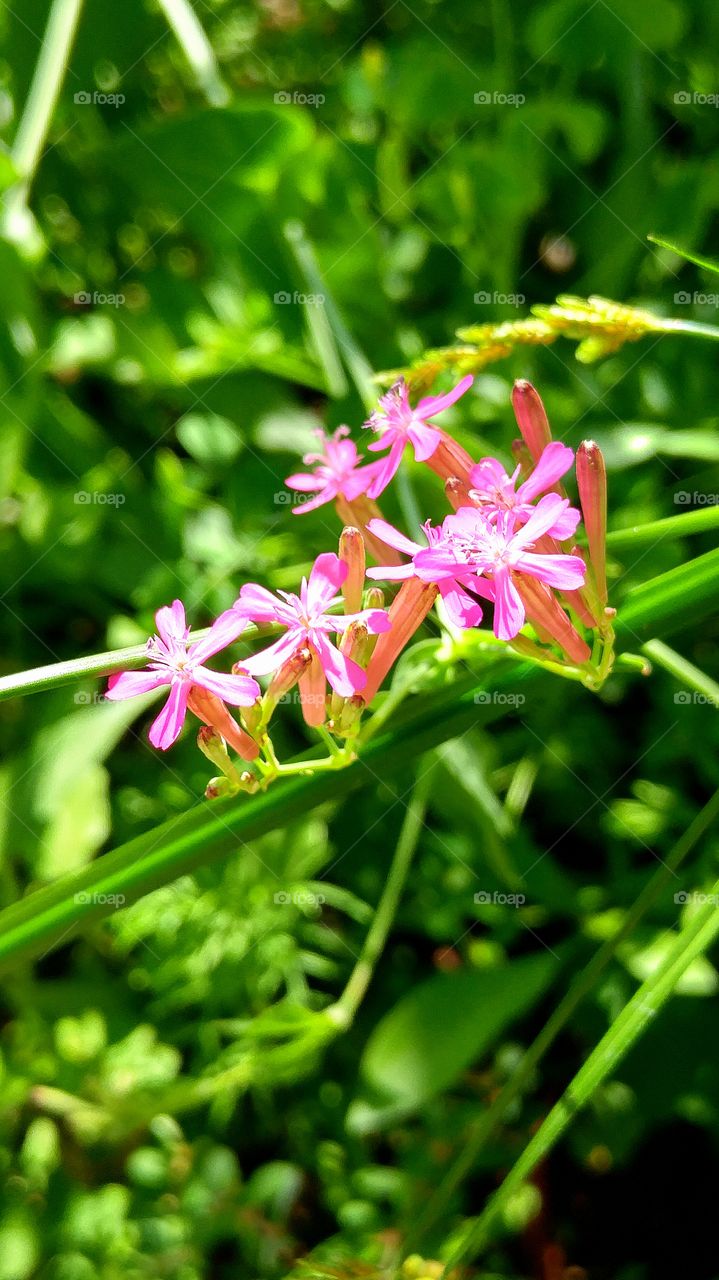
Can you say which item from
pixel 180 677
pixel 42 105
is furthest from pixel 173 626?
pixel 42 105

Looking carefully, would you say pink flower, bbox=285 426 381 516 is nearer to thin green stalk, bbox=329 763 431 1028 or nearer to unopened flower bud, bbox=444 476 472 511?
unopened flower bud, bbox=444 476 472 511

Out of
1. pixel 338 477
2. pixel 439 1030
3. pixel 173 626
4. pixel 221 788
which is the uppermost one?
pixel 338 477

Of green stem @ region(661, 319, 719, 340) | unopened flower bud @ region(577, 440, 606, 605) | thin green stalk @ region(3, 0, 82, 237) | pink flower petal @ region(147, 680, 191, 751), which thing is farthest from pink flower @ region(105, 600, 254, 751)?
thin green stalk @ region(3, 0, 82, 237)

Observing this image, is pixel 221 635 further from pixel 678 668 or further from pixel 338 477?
pixel 678 668

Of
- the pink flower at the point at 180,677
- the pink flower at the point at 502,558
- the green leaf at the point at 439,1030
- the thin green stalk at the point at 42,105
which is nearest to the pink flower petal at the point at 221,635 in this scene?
the pink flower at the point at 180,677

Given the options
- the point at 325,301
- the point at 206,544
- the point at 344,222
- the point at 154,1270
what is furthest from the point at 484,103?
the point at 154,1270

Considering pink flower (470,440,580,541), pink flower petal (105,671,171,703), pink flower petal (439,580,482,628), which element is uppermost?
pink flower (470,440,580,541)

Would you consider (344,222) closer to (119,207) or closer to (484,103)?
(484,103)
